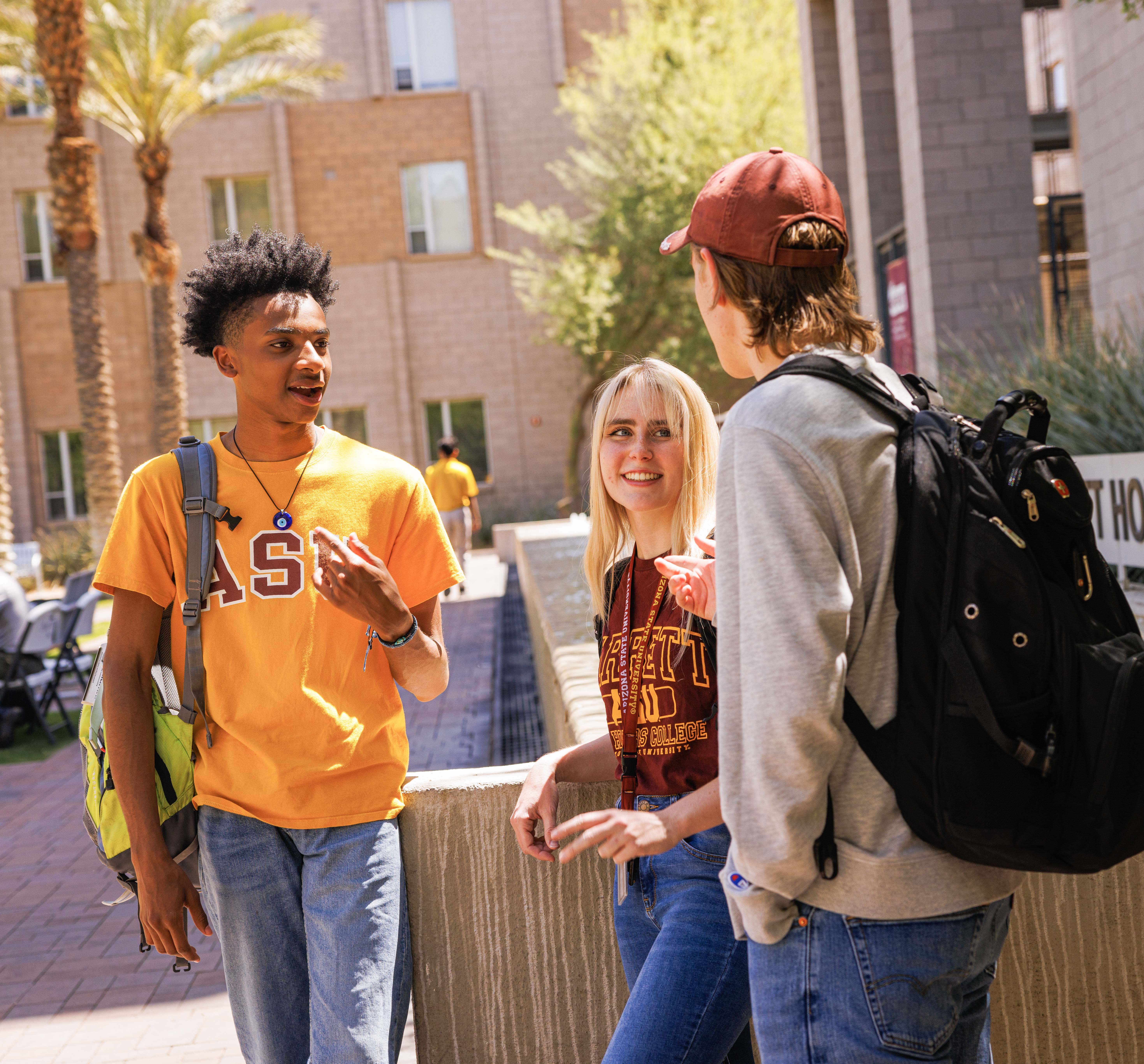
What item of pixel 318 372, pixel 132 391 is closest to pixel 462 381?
pixel 132 391

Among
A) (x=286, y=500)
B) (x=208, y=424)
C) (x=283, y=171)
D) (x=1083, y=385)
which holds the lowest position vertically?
(x=286, y=500)

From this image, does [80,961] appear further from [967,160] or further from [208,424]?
[208,424]

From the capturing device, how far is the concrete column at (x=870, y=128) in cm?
1420

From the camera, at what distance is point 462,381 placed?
2808 centimetres

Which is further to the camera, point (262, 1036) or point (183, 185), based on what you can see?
point (183, 185)

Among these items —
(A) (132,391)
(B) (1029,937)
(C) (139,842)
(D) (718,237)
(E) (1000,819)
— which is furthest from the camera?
(A) (132,391)

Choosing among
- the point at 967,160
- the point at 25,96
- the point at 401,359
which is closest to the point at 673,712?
the point at 967,160

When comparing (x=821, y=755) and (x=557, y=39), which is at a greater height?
(x=557, y=39)

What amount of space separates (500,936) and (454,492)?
44.3 feet

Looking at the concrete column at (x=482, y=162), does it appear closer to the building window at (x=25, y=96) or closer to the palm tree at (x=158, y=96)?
the palm tree at (x=158, y=96)

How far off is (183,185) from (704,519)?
28.4m

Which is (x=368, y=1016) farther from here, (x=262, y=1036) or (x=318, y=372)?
(x=318, y=372)

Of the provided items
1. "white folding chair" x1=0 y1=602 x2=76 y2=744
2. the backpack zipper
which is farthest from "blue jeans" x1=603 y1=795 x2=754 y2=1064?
"white folding chair" x1=0 y1=602 x2=76 y2=744

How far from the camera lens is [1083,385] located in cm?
716
